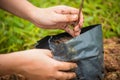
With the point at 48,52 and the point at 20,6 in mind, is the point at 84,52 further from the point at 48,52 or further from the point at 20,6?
the point at 20,6

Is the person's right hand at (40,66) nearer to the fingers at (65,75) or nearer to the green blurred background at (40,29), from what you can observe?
the fingers at (65,75)

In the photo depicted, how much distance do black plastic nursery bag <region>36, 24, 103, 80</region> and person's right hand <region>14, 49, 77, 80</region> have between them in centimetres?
9

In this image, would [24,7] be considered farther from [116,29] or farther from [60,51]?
[116,29]

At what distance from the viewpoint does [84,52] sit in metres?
1.44

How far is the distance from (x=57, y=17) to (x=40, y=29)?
867 millimetres

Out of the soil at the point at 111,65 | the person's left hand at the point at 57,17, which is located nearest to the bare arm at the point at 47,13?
the person's left hand at the point at 57,17

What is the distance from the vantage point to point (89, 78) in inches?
59.6

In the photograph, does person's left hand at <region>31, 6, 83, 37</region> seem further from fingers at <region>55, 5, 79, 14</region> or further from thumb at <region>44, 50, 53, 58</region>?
thumb at <region>44, 50, 53, 58</region>

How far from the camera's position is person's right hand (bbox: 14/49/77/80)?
51.8 inches

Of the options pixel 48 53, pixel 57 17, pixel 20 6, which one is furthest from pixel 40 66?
pixel 20 6

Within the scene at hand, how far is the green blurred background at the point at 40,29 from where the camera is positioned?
2.37 meters

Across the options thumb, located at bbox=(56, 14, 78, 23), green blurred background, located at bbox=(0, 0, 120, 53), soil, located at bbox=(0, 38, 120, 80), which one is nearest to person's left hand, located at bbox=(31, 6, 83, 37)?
thumb, located at bbox=(56, 14, 78, 23)

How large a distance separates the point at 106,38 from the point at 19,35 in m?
0.77

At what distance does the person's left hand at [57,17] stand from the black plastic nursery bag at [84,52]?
0.56ft
